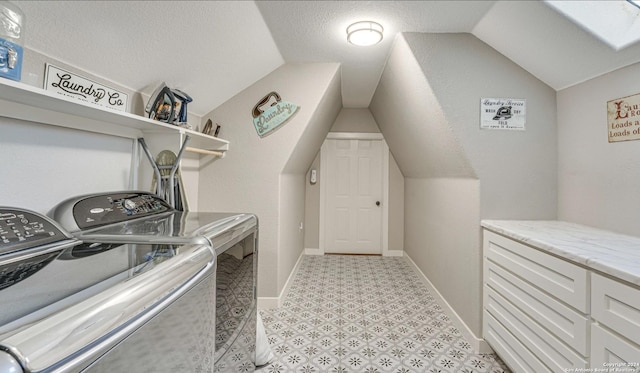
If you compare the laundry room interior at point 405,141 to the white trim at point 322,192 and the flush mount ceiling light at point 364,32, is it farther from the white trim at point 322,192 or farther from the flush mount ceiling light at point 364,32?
the white trim at point 322,192

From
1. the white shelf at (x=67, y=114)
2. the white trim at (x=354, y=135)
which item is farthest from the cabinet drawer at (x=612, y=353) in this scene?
the white trim at (x=354, y=135)

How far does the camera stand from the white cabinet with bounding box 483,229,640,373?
3.19 feet

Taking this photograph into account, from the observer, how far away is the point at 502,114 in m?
1.87

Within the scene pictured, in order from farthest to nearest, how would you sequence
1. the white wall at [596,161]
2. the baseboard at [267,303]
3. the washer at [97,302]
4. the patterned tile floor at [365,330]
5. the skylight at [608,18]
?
the baseboard at [267,303] → the patterned tile floor at [365,330] → the white wall at [596,161] → the skylight at [608,18] → the washer at [97,302]

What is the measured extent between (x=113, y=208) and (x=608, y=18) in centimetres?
259

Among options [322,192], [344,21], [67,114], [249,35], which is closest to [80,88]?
[67,114]

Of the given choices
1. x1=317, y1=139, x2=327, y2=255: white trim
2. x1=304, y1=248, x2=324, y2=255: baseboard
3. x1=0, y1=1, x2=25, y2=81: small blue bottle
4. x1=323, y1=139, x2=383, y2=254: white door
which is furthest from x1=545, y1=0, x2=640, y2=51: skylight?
x1=304, y1=248, x2=324, y2=255: baseboard

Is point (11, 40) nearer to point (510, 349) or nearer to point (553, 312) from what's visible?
point (553, 312)

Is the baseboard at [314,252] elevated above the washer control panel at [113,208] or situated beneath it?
situated beneath

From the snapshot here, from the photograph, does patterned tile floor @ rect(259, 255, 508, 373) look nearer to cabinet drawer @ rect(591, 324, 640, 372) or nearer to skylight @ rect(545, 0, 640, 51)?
cabinet drawer @ rect(591, 324, 640, 372)

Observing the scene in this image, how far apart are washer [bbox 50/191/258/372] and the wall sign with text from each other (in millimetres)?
2087

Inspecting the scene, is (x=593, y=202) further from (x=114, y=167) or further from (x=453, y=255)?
(x=114, y=167)

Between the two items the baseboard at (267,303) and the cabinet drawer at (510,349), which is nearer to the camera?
the cabinet drawer at (510,349)

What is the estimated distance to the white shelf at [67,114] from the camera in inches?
31.8
